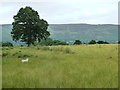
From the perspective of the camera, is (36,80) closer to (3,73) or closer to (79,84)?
(79,84)

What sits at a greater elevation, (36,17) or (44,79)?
(36,17)

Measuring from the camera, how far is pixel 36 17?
60.2 meters

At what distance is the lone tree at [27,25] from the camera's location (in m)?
59.3

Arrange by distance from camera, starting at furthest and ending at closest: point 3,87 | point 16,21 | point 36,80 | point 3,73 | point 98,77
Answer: point 16,21 → point 3,73 → point 98,77 → point 36,80 → point 3,87

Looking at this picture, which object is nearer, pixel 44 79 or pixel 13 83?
pixel 13 83

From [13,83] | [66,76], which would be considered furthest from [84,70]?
[13,83]

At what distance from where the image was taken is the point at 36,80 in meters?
11.9

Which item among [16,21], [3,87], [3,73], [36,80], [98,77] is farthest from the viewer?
[16,21]

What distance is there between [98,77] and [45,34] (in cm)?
4884

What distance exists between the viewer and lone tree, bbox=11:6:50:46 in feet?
195

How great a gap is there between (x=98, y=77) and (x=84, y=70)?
1.93m

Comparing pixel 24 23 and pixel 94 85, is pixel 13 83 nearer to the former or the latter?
pixel 94 85

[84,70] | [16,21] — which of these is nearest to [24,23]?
[16,21]

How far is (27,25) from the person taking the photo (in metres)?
59.2
